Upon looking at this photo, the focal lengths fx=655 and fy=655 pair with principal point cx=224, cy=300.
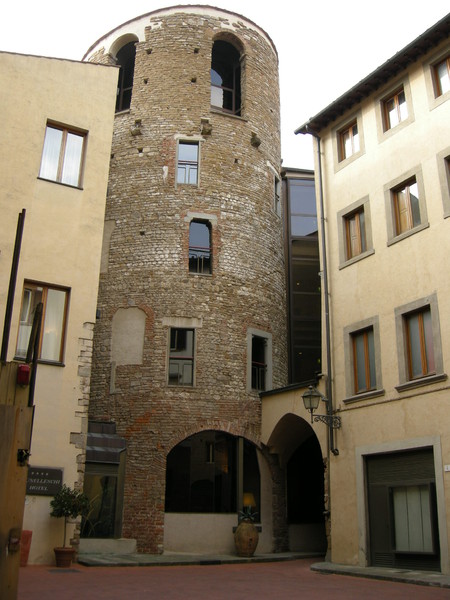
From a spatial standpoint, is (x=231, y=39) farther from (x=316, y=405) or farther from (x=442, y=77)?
(x=316, y=405)

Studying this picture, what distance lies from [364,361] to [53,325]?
724 centimetres

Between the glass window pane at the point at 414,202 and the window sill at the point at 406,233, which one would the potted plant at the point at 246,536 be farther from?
the glass window pane at the point at 414,202

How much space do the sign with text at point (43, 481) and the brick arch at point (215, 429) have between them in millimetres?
4726

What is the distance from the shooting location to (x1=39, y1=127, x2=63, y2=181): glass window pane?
1542 cm

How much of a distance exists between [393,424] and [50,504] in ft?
24.4

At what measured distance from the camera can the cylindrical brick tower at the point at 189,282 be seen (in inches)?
708

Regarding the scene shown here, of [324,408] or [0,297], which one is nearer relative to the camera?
[0,297]

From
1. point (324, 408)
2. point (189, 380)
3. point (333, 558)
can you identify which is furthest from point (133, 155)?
point (333, 558)


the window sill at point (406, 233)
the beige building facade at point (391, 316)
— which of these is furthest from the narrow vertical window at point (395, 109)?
the window sill at point (406, 233)

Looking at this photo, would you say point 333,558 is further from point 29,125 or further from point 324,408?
Result: point 29,125

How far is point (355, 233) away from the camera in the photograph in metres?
16.8

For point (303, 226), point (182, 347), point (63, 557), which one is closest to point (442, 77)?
point (182, 347)

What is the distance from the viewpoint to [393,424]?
14.2m

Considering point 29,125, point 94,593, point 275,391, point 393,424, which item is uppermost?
point 29,125
